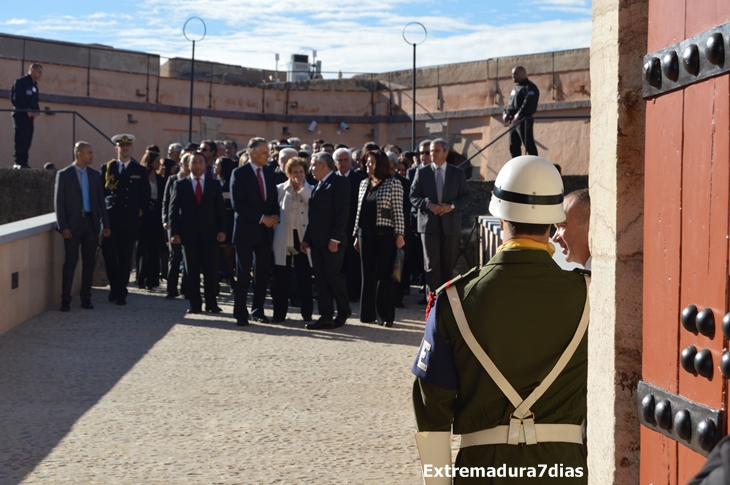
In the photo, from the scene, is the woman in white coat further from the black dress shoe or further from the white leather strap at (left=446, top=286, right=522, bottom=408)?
the white leather strap at (left=446, top=286, right=522, bottom=408)

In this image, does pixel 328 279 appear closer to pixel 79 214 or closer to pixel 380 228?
pixel 380 228

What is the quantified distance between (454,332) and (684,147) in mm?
890

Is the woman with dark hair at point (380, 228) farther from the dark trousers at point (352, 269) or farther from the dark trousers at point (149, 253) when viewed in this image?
the dark trousers at point (149, 253)

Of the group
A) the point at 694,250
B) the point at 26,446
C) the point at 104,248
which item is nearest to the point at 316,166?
the point at 104,248

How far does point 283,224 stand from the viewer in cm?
1079

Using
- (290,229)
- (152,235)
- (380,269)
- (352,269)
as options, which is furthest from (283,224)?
(152,235)

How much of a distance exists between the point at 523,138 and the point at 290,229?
694 centimetres

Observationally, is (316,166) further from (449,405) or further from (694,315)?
(694,315)

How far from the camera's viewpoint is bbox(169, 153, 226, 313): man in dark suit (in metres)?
11.4

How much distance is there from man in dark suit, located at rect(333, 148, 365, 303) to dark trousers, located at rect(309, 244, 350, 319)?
1.61 ft

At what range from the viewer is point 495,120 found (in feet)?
93.4

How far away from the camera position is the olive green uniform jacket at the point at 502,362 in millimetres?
2721

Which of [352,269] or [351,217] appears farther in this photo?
[352,269]

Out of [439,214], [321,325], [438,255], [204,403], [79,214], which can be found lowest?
[204,403]
